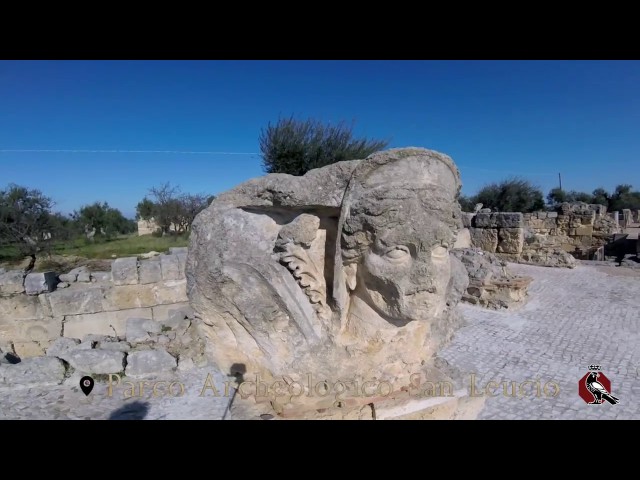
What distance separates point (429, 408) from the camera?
2.27 m

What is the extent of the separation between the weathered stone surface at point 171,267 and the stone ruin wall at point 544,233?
29.7ft

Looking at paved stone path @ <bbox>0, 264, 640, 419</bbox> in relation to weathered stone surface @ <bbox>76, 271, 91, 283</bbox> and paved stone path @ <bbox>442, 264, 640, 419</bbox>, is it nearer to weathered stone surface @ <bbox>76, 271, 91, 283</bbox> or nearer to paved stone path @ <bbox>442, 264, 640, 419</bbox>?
paved stone path @ <bbox>442, 264, 640, 419</bbox>

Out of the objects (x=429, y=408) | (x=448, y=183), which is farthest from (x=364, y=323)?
(x=448, y=183)

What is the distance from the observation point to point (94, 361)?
334cm

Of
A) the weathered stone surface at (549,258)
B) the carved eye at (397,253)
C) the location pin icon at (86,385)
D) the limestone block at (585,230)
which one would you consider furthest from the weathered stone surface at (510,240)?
the location pin icon at (86,385)

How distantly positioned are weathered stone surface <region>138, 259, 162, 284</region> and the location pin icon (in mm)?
2255

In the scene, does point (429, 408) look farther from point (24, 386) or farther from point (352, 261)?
point (24, 386)

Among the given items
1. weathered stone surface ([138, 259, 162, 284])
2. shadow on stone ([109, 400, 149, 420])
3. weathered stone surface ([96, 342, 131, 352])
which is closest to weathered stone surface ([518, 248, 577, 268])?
weathered stone surface ([138, 259, 162, 284])

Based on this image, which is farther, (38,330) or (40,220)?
(40,220)

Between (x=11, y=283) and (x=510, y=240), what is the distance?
11594 millimetres

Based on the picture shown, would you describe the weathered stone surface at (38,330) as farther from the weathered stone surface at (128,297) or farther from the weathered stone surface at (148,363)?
the weathered stone surface at (148,363)

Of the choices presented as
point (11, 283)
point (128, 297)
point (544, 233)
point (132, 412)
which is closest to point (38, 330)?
point (11, 283)

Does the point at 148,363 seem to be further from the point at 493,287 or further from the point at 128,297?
the point at 493,287

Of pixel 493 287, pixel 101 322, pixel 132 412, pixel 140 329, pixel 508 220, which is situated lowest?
pixel 132 412
